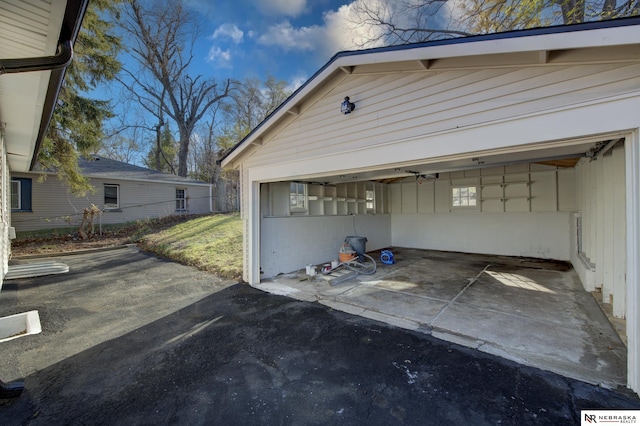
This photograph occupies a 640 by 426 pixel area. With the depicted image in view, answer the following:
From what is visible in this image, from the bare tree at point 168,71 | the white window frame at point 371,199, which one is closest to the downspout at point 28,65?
the white window frame at point 371,199

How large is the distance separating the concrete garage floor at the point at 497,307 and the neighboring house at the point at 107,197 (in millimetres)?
12673

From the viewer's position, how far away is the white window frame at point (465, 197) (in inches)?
398

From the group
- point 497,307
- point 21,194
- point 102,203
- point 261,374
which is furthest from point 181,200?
point 497,307

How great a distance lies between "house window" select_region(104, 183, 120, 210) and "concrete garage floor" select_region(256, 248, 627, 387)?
12.9 m

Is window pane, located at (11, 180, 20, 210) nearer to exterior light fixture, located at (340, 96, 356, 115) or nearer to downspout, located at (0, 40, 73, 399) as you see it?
downspout, located at (0, 40, 73, 399)

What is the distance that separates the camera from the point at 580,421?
2197 millimetres

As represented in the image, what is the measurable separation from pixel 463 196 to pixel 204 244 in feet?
31.9

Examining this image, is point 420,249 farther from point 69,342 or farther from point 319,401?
point 69,342

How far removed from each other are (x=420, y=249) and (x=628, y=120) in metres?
9.10

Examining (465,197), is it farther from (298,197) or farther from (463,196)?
(298,197)

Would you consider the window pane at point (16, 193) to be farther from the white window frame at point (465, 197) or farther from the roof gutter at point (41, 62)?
the white window frame at point (465, 197)

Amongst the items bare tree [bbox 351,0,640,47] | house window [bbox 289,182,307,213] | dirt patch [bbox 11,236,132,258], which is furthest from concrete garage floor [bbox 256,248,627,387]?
dirt patch [bbox 11,236,132,258]

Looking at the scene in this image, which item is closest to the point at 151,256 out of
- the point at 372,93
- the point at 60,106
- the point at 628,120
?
the point at 60,106

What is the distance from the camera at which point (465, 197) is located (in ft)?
33.9
